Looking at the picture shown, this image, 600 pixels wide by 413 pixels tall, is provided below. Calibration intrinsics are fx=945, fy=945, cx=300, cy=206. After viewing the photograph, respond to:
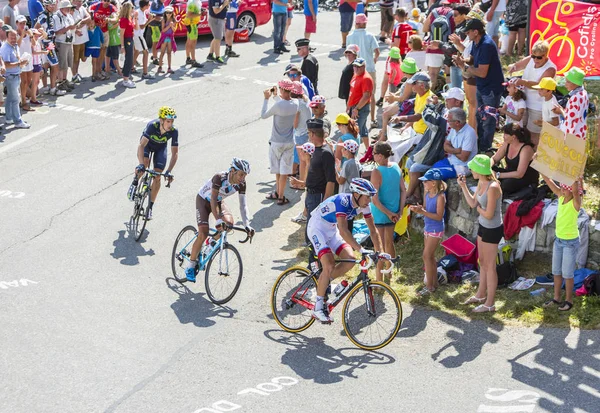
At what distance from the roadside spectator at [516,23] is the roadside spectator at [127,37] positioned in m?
8.03

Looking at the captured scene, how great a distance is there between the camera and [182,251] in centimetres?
1206

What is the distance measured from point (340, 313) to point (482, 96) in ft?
15.1

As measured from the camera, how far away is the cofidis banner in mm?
13281

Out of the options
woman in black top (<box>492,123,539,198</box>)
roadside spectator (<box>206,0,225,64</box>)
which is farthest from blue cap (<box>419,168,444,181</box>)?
roadside spectator (<box>206,0,225,64</box>)

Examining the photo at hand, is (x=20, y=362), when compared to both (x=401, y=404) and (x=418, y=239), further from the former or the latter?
(x=418, y=239)

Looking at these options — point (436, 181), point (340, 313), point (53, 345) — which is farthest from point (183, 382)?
point (436, 181)

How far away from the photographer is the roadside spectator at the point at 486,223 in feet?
35.1

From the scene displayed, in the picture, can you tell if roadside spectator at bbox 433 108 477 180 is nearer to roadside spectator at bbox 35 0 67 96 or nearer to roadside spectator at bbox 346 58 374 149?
roadside spectator at bbox 346 58 374 149

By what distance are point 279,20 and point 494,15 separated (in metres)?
6.36

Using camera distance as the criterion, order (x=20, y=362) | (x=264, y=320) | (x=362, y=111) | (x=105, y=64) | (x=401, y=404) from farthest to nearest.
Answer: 1. (x=105, y=64)
2. (x=362, y=111)
3. (x=264, y=320)
4. (x=20, y=362)
5. (x=401, y=404)

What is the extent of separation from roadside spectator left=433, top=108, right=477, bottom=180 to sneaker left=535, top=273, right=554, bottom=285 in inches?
69.5

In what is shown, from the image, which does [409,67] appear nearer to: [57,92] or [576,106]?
[576,106]

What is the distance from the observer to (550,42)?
1366cm

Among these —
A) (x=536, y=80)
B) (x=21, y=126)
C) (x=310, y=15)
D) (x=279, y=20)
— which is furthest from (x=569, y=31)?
(x=310, y=15)
